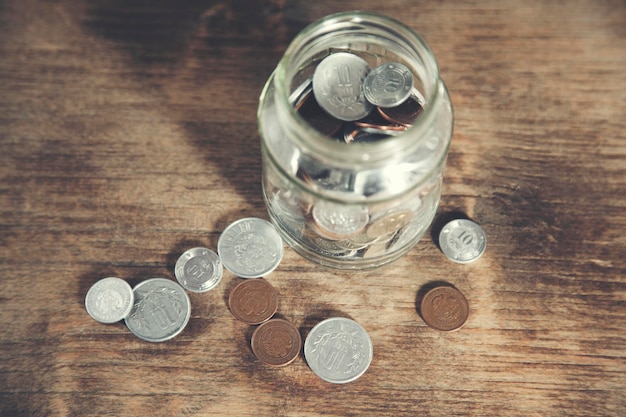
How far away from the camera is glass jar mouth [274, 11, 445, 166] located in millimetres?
750

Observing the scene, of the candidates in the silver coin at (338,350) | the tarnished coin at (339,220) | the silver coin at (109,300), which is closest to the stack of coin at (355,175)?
the tarnished coin at (339,220)

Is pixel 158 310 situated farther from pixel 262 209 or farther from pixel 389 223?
pixel 389 223

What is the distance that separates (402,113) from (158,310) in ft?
1.54

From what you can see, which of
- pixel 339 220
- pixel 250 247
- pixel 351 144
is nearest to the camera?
pixel 351 144

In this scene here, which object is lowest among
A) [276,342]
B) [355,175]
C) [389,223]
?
[276,342]

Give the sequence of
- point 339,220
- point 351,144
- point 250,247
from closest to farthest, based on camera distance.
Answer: point 351,144
point 339,220
point 250,247

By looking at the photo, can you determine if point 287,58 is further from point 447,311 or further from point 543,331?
point 543,331

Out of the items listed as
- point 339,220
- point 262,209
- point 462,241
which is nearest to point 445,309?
point 462,241

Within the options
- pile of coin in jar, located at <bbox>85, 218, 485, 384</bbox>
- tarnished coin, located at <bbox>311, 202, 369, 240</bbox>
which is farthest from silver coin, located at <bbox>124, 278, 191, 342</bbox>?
tarnished coin, located at <bbox>311, 202, 369, 240</bbox>

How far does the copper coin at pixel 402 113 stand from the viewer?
0.90m

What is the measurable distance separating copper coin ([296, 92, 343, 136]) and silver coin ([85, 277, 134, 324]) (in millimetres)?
380

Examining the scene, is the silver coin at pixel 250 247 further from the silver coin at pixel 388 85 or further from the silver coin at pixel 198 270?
the silver coin at pixel 388 85

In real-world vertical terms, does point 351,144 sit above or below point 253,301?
above

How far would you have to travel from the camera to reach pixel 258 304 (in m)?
0.97
